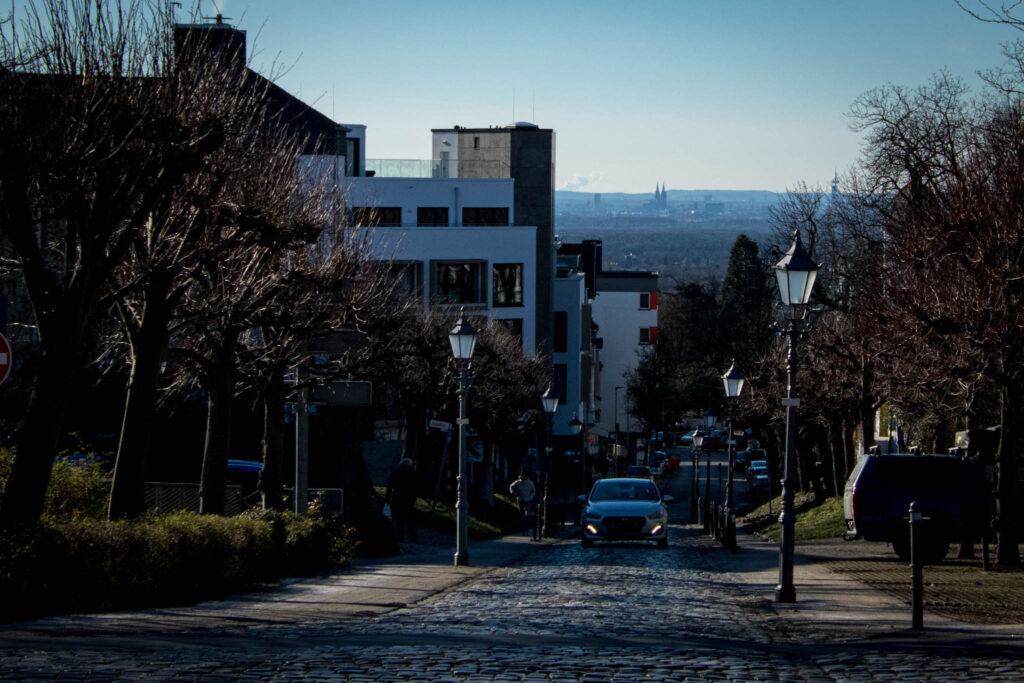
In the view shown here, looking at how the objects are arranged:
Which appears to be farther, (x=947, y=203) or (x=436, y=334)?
(x=436, y=334)

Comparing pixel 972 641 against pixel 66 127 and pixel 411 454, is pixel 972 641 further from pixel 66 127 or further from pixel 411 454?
pixel 411 454

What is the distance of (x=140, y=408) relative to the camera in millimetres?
17922

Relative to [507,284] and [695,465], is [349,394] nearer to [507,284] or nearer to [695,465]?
[695,465]

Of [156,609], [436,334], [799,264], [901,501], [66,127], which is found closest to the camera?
[156,609]

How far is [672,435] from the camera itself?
138625 mm

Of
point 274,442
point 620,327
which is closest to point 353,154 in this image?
point 274,442

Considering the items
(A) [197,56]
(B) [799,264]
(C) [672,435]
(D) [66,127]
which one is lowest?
(C) [672,435]

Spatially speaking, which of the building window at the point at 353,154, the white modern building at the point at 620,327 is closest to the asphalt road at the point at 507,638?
the building window at the point at 353,154

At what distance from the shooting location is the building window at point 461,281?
62562mm

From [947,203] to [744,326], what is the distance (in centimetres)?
4716

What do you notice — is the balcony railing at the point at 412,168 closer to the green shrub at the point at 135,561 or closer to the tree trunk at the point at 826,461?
the tree trunk at the point at 826,461

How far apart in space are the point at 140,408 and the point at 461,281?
45.6 meters

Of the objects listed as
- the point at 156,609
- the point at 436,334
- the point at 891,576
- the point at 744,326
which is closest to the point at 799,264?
the point at 891,576

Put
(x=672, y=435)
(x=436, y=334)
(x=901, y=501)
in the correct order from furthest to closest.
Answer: (x=672, y=435), (x=436, y=334), (x=901, y=501)
